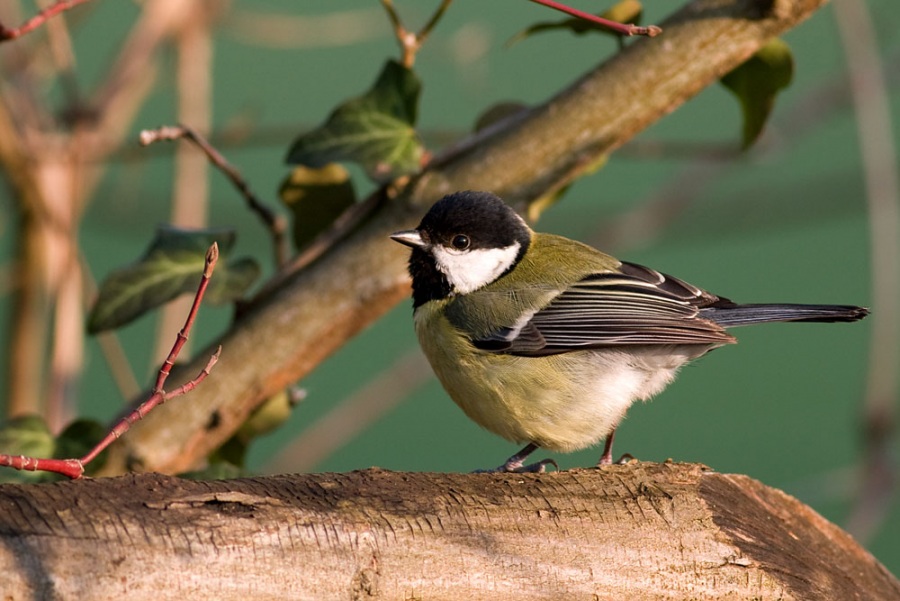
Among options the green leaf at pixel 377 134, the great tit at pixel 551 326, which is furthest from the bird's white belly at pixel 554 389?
the green leaf at pixel 377 134

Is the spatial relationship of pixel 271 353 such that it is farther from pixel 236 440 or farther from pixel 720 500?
pixel 720 500

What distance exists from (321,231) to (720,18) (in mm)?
795

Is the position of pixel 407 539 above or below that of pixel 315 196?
below

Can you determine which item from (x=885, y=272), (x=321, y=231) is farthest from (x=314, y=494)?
(x=885, y=272)

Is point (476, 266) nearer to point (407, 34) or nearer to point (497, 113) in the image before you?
point (497, 113)

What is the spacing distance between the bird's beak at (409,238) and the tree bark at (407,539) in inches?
22.1

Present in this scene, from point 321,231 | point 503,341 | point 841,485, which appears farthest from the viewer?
point 841,485

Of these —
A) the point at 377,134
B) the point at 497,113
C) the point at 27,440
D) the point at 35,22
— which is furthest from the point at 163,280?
the point at 497,113

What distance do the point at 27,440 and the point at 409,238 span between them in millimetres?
685

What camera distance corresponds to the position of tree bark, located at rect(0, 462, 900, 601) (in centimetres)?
94

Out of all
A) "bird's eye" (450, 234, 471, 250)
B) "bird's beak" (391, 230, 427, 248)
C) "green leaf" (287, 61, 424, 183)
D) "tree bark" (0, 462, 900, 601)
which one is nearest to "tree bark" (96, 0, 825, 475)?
"bird's beak" (391, 230, 427, 248)

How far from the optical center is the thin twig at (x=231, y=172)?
4.99 feet

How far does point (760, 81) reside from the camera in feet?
5.65

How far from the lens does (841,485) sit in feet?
9.12
